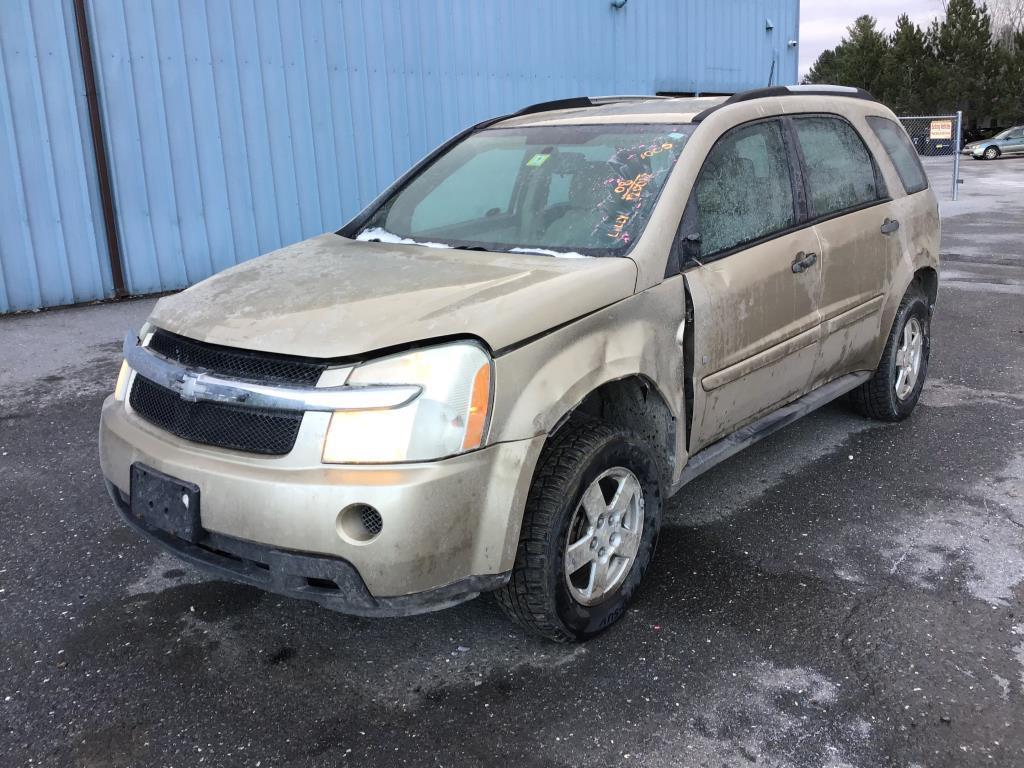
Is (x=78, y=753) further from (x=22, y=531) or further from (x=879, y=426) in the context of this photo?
(x=879, y=426)

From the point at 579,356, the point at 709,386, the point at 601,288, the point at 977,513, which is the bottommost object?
the point at 977,513

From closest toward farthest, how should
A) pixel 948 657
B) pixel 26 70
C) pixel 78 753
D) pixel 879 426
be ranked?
1. pixel 78 753
2. pixel 948 657
3. pixel 879 426
4. pixel 26 70

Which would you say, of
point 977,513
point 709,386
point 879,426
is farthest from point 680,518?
point 879,426

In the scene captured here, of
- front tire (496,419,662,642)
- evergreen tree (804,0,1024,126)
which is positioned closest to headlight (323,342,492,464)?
front tire (496,419,662,642)

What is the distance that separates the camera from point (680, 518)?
159 inches

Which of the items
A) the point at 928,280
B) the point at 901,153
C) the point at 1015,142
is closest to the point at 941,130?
the point at 928,280

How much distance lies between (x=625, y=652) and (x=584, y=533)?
422mm

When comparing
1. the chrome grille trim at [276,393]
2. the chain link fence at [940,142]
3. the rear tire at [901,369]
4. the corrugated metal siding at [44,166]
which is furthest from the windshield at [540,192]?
the chain link fence at [940,142]

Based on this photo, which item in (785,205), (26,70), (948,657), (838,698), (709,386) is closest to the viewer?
(838,698)

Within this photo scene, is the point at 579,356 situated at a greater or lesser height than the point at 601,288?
lesser

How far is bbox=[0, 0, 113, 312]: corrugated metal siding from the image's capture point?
25.7 ft

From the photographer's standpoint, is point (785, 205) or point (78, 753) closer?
point (78, 753)

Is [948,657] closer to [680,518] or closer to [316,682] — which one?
[680,518]

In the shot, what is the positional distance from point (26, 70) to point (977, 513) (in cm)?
804
